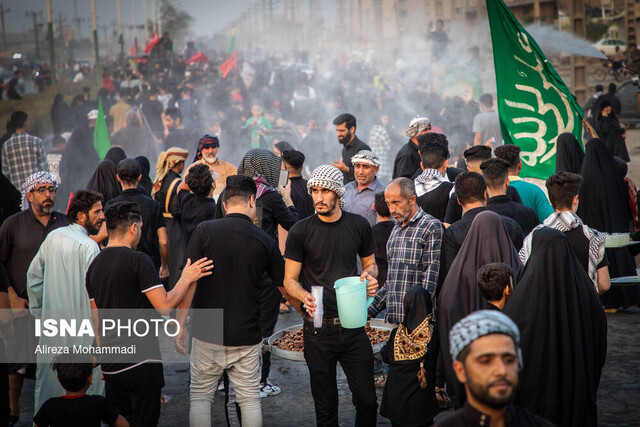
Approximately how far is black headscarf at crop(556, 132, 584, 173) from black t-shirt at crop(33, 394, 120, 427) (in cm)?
524

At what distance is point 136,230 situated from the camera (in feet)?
Answer: 14.3

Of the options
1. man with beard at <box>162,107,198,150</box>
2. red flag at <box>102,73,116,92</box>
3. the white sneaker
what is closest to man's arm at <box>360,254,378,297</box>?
the white sneaker

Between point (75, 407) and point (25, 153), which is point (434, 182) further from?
point (25, 153)

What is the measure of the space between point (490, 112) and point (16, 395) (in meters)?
9.49

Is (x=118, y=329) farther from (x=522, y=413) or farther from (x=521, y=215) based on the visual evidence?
(x=521, y=215)

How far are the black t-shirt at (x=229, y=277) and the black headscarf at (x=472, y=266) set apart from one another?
1.18 meters

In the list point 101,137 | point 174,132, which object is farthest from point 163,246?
point 174,132

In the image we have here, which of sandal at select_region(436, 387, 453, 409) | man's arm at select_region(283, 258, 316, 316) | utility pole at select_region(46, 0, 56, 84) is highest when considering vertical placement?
utility pole at select_region(46, 0, 56, 84)

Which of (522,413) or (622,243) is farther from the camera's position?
(622,243)

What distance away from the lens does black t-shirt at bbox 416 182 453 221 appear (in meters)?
6.46

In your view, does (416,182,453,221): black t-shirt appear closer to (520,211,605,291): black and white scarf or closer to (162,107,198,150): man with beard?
(520,211,605,291): black and white scarf

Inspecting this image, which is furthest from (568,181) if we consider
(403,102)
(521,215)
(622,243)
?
(403,102)

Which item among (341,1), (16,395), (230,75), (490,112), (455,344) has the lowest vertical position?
(16,395)

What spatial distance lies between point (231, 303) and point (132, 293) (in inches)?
23.3
